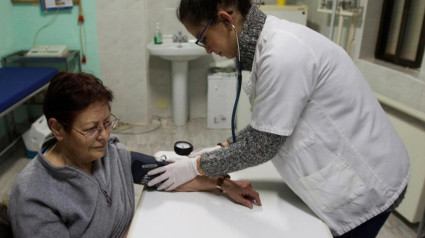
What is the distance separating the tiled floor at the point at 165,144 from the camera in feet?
6.85

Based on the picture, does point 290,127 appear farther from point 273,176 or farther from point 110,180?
point 110,180

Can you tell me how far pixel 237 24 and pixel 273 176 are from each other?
0.59 metres

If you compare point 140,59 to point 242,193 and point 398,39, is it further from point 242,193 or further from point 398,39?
point 242,193

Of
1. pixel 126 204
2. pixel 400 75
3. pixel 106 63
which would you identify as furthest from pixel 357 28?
pixel 106 63

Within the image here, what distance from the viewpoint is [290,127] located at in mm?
875

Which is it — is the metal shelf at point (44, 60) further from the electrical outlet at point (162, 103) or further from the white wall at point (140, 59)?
the electrical outlet at point (162, 103)

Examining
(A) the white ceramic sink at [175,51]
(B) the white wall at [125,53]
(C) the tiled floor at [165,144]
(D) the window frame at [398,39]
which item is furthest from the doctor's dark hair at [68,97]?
(B) the white wall at [125,53]

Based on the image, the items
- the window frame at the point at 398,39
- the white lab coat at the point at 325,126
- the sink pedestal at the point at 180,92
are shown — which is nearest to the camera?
the white lab coat at the point at 325,126

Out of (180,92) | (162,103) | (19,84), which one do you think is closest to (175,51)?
(180,92)

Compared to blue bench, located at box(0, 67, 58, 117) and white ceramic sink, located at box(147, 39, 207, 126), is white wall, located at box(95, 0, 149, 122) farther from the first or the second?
blue bench, located at box(0, 67, 58, 117)

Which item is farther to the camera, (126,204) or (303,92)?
(126,204)

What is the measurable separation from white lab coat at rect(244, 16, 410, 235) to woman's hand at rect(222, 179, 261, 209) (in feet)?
0.45

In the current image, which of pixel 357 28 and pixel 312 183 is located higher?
pixel 357 28

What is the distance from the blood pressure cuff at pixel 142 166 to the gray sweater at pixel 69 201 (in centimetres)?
6
